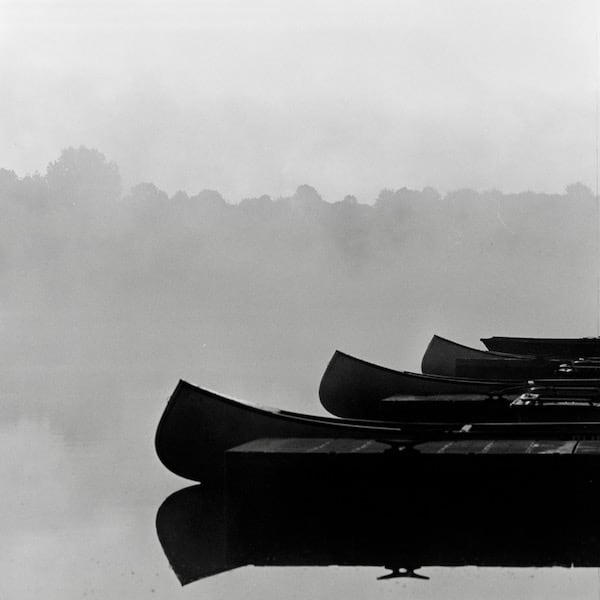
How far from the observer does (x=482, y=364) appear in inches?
631

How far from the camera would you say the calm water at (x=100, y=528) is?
7117mm

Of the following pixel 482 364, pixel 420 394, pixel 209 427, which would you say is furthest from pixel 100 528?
pixel 482 364

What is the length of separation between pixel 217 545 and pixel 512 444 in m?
2.29

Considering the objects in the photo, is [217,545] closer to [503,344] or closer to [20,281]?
[503,344]

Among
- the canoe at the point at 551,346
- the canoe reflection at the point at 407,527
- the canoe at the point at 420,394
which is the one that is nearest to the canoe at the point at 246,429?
the canoe reflection at the point at 407,527

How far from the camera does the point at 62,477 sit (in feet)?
42.9

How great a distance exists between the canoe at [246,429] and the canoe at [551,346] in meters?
8.34

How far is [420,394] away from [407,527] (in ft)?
19.9

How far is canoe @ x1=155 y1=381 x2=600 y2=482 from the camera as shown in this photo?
7930 millimetres

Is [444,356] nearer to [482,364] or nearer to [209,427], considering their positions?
[482,364]

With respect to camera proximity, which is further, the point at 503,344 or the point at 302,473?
the point at 503,344

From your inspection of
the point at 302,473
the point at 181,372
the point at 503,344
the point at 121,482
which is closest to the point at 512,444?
the point at 302,473

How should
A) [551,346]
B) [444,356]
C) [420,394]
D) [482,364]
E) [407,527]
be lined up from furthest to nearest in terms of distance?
[551,346]
[444,356]
[482,364]
[420,394]
[407,527]

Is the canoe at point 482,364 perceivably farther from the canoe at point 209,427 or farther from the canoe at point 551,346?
the canoe at point 209,427
